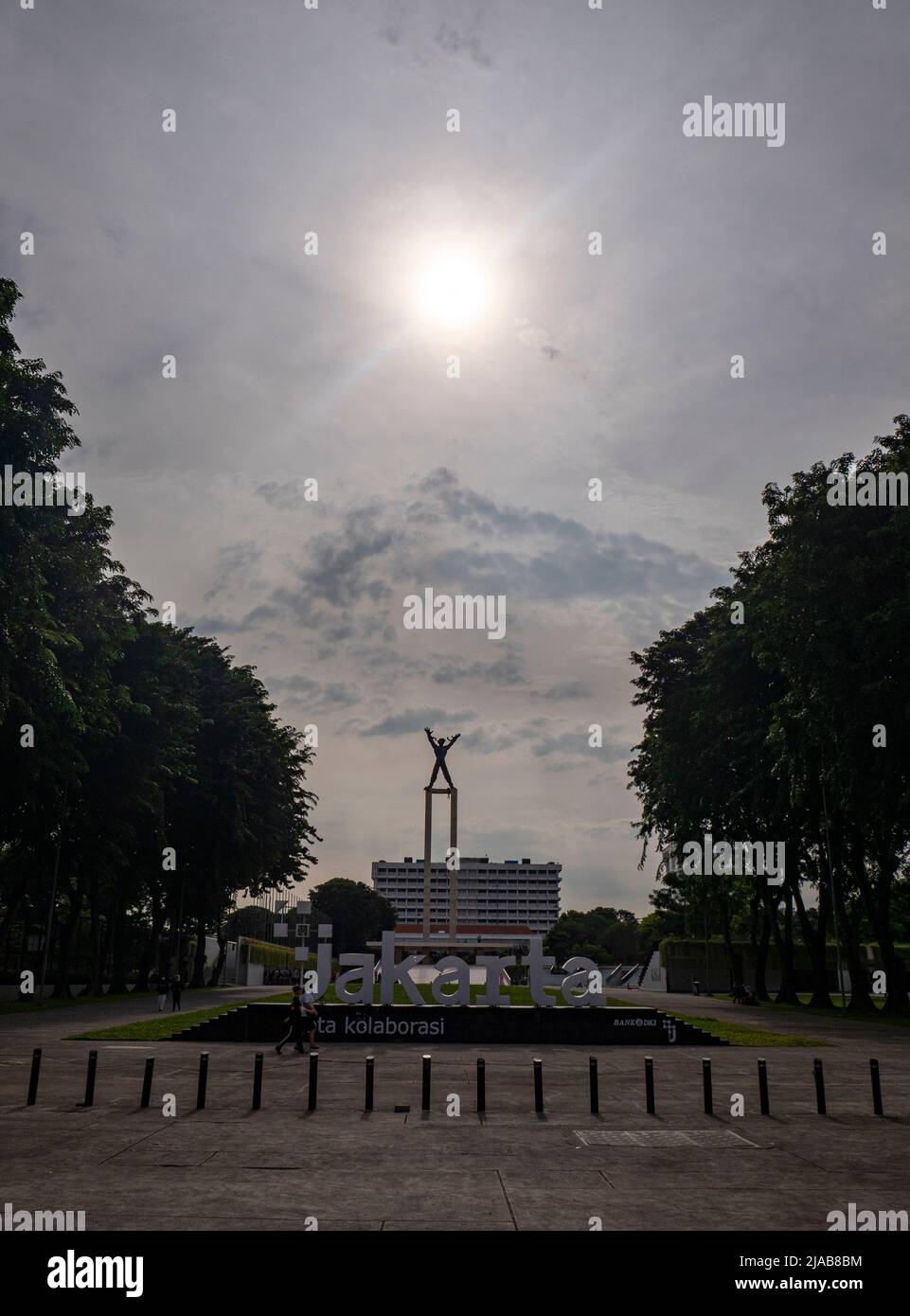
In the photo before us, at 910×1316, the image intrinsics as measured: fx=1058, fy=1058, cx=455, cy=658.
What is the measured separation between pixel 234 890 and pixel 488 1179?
61.9m

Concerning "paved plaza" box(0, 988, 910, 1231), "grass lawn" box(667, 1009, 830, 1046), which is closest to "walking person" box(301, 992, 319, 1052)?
"paved plaza" box(0, 988, 910, 1231)

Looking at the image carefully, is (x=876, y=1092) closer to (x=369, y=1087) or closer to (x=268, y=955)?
(x=369, y=1087)

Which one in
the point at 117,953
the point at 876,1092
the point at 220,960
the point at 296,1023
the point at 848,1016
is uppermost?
the point at 876,1092

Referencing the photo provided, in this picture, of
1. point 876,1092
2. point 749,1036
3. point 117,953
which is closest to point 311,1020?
point 749,1036

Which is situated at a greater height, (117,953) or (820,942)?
(820,942)

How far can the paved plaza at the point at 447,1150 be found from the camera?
33.6 feet

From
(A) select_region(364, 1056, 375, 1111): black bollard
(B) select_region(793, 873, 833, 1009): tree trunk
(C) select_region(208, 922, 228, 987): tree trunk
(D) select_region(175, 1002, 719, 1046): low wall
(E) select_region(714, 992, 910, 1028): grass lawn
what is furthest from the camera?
(C) select_region(208, 922, 228, 987): tree trunk

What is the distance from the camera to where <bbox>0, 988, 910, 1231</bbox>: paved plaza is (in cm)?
1023

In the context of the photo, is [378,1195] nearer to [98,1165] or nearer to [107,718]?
[98,1165]

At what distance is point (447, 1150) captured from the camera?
1348cm

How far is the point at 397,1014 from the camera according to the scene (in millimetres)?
30875

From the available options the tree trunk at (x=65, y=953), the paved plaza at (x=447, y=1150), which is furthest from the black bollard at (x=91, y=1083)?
the tree trunk at (x=65, y=953)

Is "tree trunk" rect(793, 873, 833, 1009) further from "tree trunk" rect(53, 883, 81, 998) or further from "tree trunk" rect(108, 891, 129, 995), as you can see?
"tree trunk" rect(108, 891, 129, 995)
